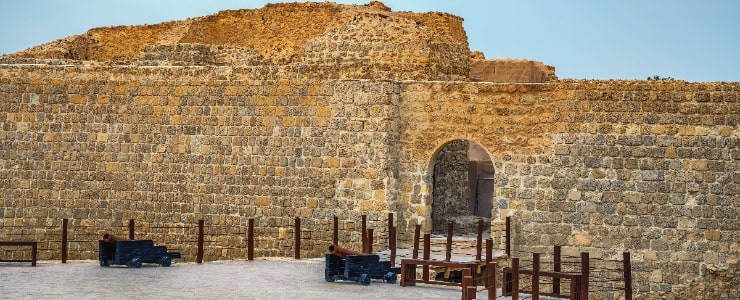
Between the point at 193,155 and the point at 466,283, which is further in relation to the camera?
the point at 193,155

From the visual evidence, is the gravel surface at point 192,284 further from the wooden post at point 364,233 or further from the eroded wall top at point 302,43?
the eroded wall top at point 302,43

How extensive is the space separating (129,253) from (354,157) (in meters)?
5.23

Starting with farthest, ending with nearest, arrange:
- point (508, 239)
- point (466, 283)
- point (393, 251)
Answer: point (508, 239)
point (393, 251)
point (466, 283)

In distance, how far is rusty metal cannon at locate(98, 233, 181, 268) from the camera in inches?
810

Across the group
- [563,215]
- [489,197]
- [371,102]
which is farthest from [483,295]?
[489,197]

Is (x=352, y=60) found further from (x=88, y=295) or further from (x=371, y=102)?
(x=88, y=295)

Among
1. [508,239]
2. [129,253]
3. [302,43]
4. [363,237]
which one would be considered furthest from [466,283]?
[302,43]

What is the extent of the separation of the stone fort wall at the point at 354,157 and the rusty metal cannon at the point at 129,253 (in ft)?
12.1

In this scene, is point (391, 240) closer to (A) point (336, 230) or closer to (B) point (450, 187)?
(A) point (336, 230)

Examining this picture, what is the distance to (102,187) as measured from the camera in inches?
1017

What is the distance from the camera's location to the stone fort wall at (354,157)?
2172 centimetres

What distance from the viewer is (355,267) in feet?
61.5

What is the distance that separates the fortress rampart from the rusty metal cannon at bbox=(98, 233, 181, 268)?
3650 mm

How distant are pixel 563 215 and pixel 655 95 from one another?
2.76 meters
